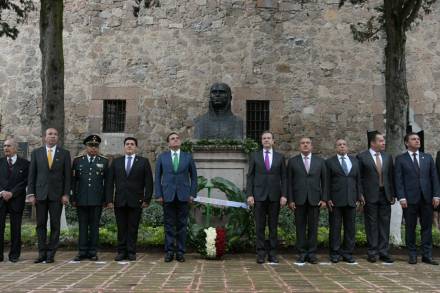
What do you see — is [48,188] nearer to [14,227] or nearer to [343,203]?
[14,227]

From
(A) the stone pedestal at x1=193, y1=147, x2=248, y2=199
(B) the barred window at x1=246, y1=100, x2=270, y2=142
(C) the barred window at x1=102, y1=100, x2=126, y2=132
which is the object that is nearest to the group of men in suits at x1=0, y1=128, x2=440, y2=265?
(A) the stone pedestal at x1=193, y1=147, x2=248, y2=199

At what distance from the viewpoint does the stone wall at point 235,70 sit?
12.7 m

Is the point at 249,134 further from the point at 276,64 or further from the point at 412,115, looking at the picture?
the point at 412,115

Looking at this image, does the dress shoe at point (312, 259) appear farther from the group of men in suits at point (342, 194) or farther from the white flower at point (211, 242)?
the white flower at point (211, 242)

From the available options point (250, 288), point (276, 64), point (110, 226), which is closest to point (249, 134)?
point (276, 64)

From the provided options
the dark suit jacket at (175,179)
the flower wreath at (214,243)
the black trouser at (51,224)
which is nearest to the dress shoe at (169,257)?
the flower wreath at (214,243)

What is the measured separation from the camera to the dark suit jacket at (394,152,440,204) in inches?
259

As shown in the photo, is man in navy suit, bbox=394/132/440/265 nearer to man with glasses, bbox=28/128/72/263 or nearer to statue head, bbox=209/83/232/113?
statue head, bbox=209/83/232/113

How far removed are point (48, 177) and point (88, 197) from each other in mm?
585

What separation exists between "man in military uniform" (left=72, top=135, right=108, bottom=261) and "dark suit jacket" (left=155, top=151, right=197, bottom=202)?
79 centimetres

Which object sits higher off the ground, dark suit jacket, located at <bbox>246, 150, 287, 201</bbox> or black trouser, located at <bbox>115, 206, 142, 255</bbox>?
dark suit jacket, located at <bbox>246, 150, 287, 201</bbox>

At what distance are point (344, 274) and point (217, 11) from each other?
358 inches

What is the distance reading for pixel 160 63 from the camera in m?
12.9

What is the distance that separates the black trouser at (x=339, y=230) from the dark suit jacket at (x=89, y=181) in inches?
123
